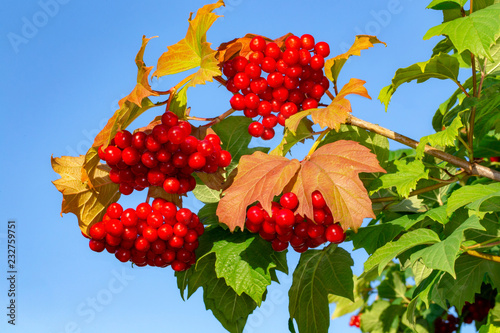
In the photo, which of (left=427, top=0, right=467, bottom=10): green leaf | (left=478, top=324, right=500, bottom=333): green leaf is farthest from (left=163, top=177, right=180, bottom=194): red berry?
(left=478, top=324, right=500, bottom=333): green leaf

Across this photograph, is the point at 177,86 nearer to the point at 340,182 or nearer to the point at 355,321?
the point at 340,182

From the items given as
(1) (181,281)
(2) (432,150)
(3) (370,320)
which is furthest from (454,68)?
(3) (370,320)

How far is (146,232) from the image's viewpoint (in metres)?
2.02

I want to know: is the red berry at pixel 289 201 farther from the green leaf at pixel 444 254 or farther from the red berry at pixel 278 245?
the green leaf at pixel 444 254

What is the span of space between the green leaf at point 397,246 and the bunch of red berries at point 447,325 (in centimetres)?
222

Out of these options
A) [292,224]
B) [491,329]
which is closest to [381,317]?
[491,329]

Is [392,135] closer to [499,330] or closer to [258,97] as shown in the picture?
[258,97]

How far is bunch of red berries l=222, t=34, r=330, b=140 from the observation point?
1990 mm

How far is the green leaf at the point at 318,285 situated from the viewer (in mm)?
2236

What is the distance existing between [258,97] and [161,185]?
0.49m

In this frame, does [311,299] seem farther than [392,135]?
Yes

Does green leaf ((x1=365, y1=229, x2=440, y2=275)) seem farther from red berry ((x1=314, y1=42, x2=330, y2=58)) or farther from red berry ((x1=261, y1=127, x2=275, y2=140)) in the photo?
red berry ((x1=314, y1=42, x2=330, y2=58))

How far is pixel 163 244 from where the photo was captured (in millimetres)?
2053

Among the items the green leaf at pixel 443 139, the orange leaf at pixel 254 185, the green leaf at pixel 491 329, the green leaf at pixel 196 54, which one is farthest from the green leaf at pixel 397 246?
the green leaf at pixel 196 54
